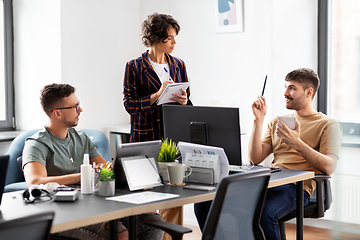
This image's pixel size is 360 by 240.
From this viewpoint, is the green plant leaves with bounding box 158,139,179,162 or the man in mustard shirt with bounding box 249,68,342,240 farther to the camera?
the man in mustard shirt with bounding box 249,68,342,240

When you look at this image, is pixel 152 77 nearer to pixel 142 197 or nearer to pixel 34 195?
pixel 142 197

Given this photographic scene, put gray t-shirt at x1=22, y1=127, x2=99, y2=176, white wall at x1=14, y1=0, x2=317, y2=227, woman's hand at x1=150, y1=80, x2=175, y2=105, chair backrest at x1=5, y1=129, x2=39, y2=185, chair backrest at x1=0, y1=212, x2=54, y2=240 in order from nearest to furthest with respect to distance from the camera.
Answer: chair backrest at x1=0, y1=212, x2=54, y2=240 < gray t-shirt at x1=22, y1=127, x2=99, y2=176 < woman's hand at x1=150, y1=80, x2=175, y2=105 < chair backrest at x1=5, y1=129, x2=39, y2=185 < white wall at x1=14, y1=0, x2=317, y2=227

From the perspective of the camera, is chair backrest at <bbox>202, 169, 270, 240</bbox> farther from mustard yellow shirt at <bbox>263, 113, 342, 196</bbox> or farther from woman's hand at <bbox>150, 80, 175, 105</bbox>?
woman's hand at <bbox>150, 80, 175, 105</bbox>

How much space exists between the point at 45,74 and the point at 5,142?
2.21ft

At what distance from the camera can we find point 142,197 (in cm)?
173

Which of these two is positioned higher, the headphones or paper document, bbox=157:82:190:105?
paper document, bbox=157:82:190:105

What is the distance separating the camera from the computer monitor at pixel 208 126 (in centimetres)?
206

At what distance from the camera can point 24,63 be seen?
3814 mm

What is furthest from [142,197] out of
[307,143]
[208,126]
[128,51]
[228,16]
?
[128,51]

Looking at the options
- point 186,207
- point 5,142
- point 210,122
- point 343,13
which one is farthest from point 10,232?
point 186,207

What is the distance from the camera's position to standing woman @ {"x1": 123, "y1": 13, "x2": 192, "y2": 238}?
2598 millimetres

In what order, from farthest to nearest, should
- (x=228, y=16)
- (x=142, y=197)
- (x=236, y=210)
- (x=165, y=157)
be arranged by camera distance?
(x=228, y=16) < (x=165, y=157) < (x=142, y=197) < (x=236, y=210)

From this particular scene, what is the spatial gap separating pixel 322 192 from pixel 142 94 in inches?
48.7

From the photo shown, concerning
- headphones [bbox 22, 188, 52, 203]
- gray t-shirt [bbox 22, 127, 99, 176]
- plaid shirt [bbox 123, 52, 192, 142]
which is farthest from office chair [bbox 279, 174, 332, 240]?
headphones [bbox 22, 188, 52, 203]
